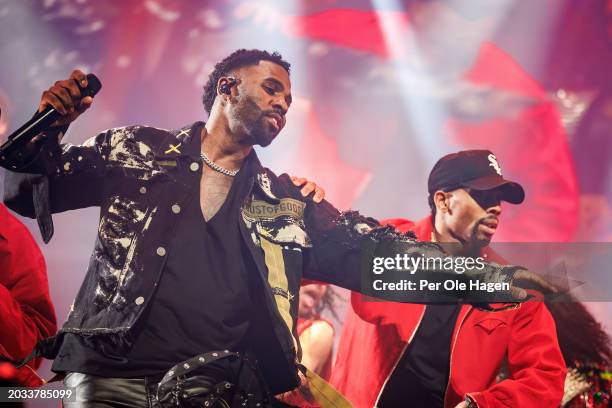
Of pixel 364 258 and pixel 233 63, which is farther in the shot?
pixel 233 63

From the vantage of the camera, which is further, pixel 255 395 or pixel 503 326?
pixel 503 326

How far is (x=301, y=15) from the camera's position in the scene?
3.31 meters

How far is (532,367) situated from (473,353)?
0.83ft

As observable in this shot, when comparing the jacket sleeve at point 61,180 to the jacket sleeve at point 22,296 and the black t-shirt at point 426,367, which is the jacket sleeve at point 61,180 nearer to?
the jacket sleeve at point 22,296

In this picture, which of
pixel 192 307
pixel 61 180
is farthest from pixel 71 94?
pixel 192 307

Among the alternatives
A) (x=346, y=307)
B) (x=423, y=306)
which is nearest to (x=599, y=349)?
(x=423, y=306)

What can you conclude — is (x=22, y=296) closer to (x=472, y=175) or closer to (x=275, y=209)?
(x=275, y=209)

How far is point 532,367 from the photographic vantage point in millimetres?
2902

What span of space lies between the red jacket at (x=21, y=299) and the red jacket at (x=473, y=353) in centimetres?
126

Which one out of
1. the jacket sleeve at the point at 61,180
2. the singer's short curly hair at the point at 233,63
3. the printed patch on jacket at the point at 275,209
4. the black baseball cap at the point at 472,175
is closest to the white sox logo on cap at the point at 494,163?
the black baseball cap at the point at 472,175

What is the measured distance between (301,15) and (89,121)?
1.10m

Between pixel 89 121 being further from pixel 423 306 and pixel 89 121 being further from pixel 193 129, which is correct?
pixel 423 306

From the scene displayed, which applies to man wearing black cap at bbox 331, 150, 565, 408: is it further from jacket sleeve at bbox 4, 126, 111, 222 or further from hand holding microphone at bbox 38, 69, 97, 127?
hand holding microphone at bbox 38, 69, 97, 127

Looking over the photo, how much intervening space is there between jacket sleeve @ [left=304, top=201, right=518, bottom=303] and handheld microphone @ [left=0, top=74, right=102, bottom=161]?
106 cm
